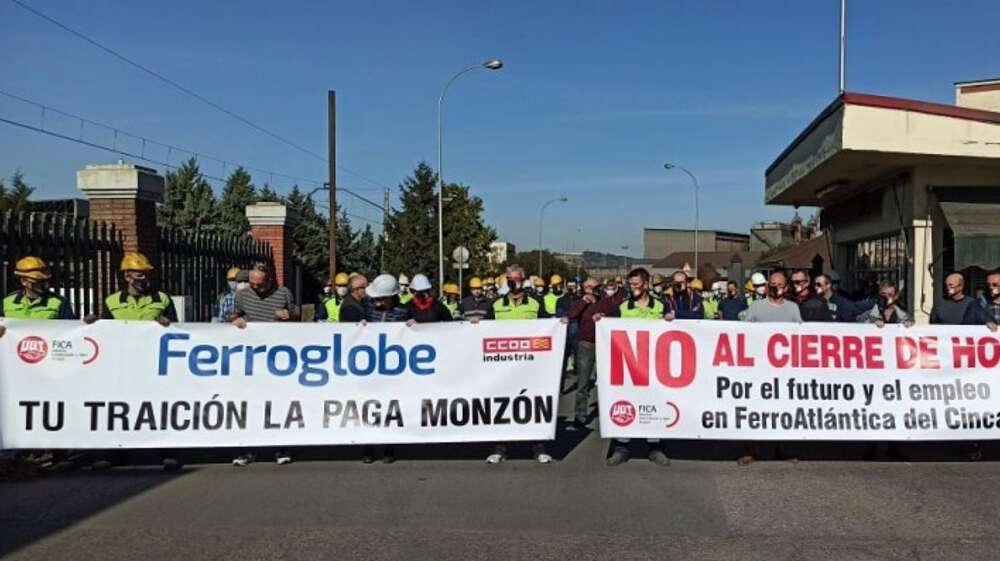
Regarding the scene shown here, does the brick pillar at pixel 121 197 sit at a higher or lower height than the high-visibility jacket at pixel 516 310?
higher

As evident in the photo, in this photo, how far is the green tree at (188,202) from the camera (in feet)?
146

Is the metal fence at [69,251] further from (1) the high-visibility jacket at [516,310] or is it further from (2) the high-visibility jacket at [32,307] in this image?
(1) the high-visibility jacket at [516,310]

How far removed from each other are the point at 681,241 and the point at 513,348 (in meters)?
112

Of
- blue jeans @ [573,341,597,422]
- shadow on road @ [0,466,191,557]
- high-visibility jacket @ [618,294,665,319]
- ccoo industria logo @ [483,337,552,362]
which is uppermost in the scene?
high-visibility jacket @ [618,294,665,319]

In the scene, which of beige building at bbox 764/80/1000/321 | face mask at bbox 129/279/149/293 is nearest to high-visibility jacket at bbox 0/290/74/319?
face mask at bbox 129/279/149/293

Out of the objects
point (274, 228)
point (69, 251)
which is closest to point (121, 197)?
point (69, 251)

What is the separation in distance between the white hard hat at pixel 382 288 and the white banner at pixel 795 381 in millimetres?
2011

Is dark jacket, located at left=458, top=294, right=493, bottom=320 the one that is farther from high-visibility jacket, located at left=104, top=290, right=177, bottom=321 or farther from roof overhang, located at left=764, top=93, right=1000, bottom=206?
roof overhang, located at left=764, top=93, right=1000, bottom=206

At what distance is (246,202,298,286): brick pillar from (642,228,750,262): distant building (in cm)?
9870

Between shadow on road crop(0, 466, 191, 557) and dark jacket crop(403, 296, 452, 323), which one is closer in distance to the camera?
shadow on road crop(0, 466, 191, 557)

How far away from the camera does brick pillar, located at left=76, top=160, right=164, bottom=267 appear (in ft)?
38.9

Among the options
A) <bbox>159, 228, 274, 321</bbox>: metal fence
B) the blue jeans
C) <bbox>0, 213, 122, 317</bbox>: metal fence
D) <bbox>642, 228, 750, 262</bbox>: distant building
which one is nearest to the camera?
<bbox>0, 213, 122, 317</bbox>: metal fence

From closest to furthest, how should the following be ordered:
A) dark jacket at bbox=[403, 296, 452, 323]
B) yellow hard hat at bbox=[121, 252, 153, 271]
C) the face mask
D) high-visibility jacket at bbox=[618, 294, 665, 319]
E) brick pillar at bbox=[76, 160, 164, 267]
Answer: yellow hard hat at bbox=[121, 252, 153, 271] → the face mask → dark jacket at bbox=[403, 296, 452, 323] → high-visibility jacket at bbox=[618, 294, 665, 319] → brick pillar at bbox=[76, 160, 164, 267]

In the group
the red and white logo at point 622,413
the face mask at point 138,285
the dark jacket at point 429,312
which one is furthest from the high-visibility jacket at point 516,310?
the face mask at point 138,285
